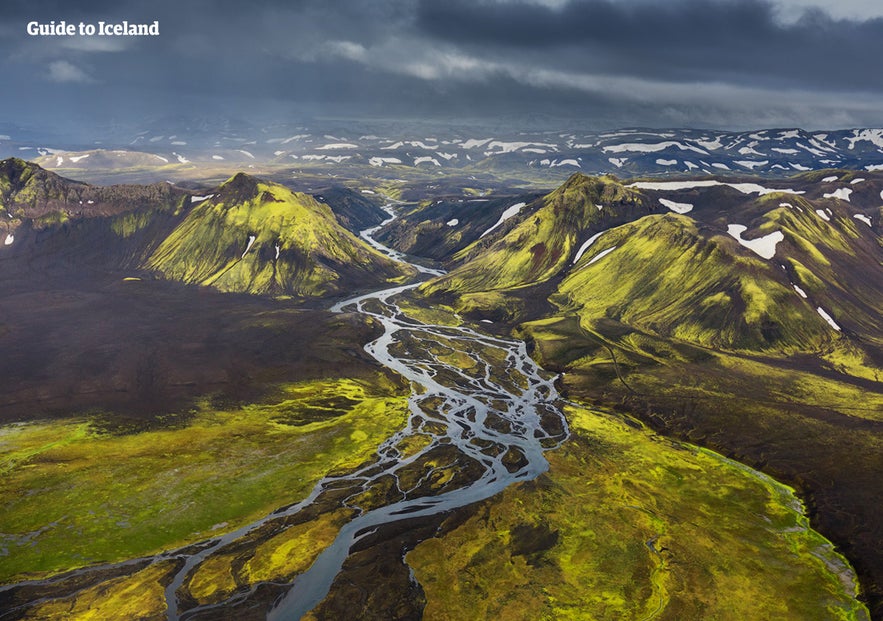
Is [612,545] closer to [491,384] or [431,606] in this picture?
[431,606]

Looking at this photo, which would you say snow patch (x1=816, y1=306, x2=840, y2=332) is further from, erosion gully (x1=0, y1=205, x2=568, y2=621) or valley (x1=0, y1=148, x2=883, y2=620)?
erosion gully (x1=0, y1=205, x2=568, y2=621)

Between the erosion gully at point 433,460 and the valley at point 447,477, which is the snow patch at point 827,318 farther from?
the erosion gully at point 433,460

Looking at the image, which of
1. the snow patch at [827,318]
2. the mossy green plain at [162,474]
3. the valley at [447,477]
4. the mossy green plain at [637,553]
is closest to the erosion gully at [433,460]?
the valley at [447,477]

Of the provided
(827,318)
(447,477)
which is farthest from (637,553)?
(827,318)

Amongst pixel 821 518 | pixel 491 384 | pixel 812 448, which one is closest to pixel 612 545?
pixel 821 518

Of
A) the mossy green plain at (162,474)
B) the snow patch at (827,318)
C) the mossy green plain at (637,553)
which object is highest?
the snow patch at (827,318)

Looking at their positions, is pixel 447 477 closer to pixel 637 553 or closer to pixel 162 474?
pixel 637 553

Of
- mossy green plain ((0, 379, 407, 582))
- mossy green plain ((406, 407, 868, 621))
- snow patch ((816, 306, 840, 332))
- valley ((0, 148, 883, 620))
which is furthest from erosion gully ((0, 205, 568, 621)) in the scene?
snow patch ((816, 306, 840, 332))
